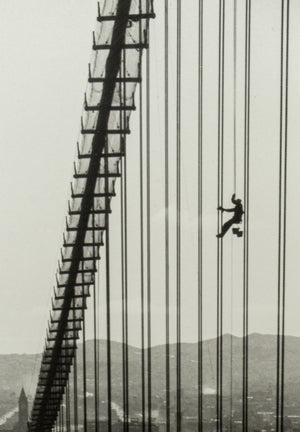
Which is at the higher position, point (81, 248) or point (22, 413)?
point (81, 248)

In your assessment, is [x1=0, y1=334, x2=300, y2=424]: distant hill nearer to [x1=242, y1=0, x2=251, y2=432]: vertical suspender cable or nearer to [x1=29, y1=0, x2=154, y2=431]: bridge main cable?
[x1=29, y1=0, x2=154, y2=431]: bridge main cable

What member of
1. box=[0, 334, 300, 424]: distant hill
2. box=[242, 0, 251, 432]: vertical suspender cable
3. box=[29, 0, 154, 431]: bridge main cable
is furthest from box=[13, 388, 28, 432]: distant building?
box=[242, 0, 251, 432]: vertical suspender cable

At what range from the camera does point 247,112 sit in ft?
84.3

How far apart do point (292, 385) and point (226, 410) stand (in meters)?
20.6

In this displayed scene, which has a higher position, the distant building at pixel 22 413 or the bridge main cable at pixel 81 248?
the bridge main cable at pixel 81 248

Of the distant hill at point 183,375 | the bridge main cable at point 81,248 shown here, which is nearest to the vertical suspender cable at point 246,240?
the bridge main cable at point 81,248

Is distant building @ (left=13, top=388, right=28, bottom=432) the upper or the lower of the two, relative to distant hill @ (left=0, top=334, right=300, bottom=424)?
lower

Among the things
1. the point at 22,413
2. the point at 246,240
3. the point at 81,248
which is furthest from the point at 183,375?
the point at 246,240

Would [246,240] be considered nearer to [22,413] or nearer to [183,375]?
[22,413]

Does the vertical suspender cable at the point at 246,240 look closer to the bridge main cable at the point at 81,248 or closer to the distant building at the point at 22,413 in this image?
the bridge main cable at the point at 81,248

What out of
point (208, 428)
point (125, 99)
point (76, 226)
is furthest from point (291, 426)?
point (125, 99)

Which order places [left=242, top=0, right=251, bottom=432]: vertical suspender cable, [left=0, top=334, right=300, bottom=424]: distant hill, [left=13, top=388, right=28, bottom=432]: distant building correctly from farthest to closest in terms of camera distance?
[left=13, top=388, right=28, bottom=432]: distant building, [left=0, top=334, right=300, bottom=424]: distant hill, [left=242, top=0, right=251, bottom=432]: vertical suspender cable

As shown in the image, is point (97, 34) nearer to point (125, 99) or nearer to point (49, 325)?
point (125, 99)

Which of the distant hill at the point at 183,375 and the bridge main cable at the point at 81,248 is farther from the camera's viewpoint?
the distant hill at the point at 183,375
